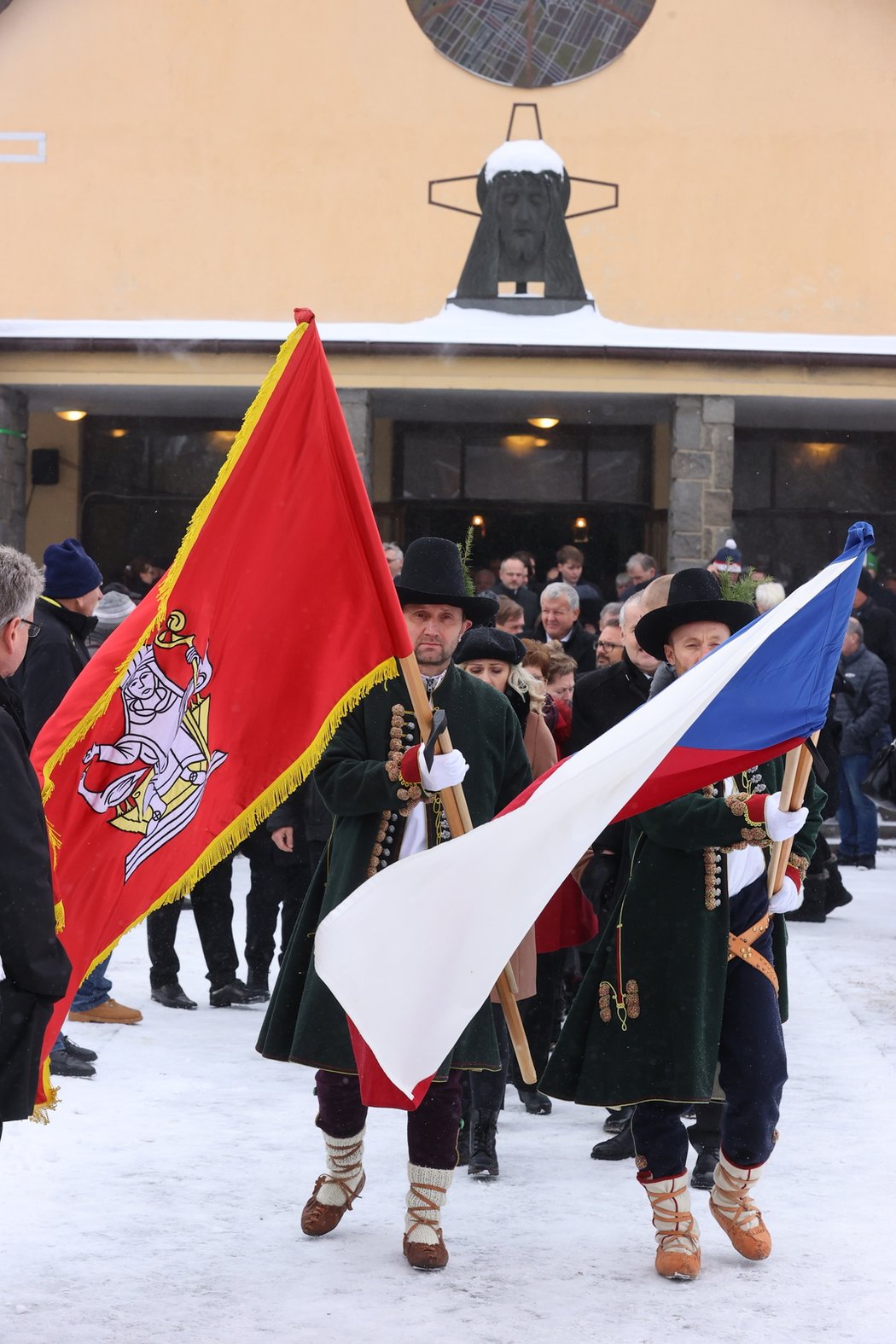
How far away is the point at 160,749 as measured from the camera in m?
3.93

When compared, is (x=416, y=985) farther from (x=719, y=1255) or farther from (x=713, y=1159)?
(x=713, y=1159)

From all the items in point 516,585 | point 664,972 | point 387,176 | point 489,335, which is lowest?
point 664,972

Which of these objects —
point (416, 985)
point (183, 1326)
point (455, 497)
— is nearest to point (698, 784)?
point (416, 985)

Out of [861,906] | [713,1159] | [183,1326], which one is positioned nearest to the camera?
[183,1326]

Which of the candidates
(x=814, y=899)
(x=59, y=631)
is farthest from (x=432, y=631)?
(x=814, y=899)

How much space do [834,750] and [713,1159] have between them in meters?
3.50

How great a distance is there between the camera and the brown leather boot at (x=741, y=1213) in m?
4.18

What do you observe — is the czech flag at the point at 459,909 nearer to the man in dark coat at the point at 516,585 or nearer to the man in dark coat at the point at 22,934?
the man in dark coat at the point at 22,934

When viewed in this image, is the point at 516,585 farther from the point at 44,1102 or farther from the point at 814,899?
the point at 44,1102

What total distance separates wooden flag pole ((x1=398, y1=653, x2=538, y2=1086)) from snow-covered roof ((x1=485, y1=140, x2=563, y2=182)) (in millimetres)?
12863

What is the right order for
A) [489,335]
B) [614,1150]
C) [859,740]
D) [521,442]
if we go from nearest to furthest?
[614,1150] < [859,740] < [489,335] < [521,442]

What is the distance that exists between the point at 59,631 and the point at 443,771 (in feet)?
8.89

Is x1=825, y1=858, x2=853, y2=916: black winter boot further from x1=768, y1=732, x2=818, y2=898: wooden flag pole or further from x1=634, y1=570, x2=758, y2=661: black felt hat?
x1=768, y1=732, x2=818, y2=898: wooden flag pole

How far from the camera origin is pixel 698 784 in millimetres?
4012
